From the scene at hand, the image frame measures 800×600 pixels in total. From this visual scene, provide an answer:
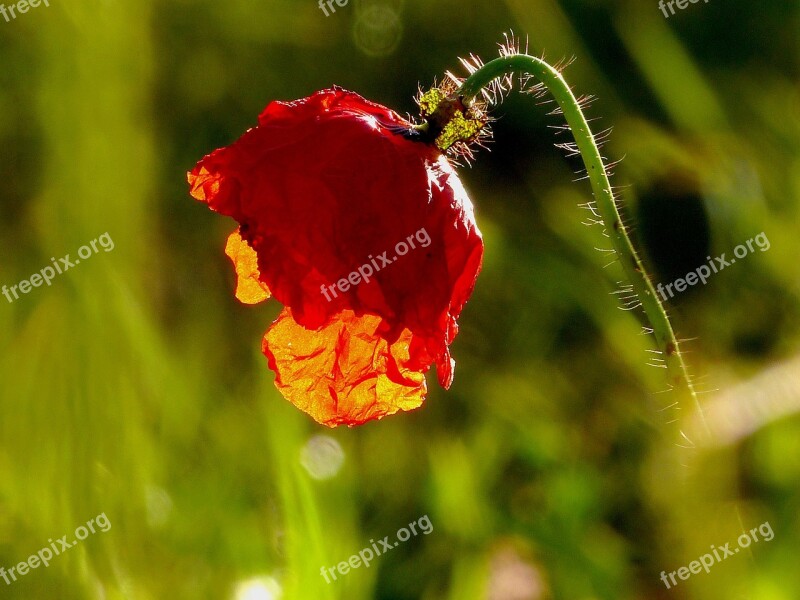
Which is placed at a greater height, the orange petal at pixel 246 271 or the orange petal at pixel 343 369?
the orange petal at pixel 246 271

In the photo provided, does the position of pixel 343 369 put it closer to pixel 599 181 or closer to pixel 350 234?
pixel 350 234

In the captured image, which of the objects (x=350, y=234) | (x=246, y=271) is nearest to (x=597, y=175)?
(x=350, y=234)

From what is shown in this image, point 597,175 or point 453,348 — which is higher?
point 453,348

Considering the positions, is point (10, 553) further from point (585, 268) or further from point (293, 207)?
point (585, 268)

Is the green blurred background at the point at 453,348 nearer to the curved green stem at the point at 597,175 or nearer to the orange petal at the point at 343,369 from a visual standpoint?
the orange petal at the point at 343,369

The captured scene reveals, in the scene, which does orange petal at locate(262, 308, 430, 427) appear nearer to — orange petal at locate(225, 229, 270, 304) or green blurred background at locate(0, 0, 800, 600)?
orange petal at locate(225, 229, 270, 304)

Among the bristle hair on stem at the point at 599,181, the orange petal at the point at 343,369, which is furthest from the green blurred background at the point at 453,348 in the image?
the bristle hair on stem at the point at 599,181

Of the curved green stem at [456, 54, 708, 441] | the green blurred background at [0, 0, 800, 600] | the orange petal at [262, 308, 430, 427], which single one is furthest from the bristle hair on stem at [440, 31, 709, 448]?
the green blurred background at [0, 0, 800, 600]
